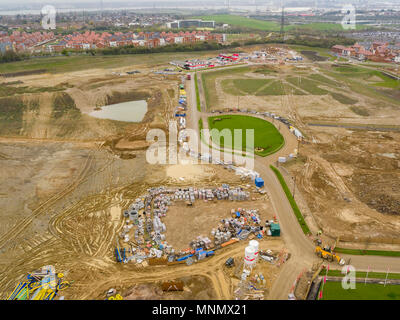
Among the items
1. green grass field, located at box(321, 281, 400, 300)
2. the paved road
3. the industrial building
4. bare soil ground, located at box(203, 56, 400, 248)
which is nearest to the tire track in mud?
the paved road

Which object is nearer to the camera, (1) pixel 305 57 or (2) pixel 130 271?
(2) pixel 130 271

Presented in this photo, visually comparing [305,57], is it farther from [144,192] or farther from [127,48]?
[144,192]

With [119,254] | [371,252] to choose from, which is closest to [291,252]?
[371,252]

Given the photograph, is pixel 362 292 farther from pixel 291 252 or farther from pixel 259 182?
pixel 259 182

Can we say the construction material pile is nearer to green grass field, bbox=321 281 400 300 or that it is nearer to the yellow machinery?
green grass field, bbox=321 281 400 300
